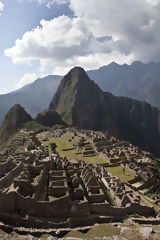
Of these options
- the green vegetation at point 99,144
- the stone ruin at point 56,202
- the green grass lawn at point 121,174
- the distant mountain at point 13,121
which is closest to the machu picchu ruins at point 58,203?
the stone ruin at point 56,202

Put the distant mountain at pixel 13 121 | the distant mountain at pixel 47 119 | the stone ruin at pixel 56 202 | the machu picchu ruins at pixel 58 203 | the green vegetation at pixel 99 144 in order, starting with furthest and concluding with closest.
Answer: the distant mountain at pixel 47 119
the distant mountain at pixel 13 121
the green vegetation at pixel 99 144
the stone ruin at pixel 56 202
the machu picchu ruins at pixel 58 203

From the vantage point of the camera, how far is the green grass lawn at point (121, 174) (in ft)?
156

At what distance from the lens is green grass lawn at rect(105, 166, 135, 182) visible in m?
47.6

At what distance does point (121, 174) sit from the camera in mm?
50969

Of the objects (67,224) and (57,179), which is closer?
(67,224)

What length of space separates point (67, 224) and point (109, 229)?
14.3 ft

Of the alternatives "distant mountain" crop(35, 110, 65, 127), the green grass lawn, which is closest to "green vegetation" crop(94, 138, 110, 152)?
the green grass lawn

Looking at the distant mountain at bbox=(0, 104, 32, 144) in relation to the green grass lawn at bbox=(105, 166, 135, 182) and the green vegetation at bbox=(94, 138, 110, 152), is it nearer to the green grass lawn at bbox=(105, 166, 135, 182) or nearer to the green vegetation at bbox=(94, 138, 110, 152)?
the green vegetation at bbox=(94, 138, 110, 152)

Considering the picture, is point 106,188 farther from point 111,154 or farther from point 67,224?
point 111,154

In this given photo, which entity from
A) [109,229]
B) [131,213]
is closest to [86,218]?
[109,229]

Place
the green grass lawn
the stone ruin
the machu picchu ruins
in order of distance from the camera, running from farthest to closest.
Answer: the green grass lawn → the stone ruin → the machu picchu ruins

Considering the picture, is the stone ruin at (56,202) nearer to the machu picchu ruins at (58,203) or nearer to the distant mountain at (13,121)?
the machu picchu ruins at (58,203)

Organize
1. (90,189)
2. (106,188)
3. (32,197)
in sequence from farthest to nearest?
1. (106,188)
2. (90,189)
3. (32,197)

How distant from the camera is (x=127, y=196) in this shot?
3128cm
